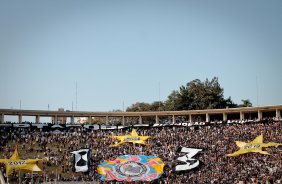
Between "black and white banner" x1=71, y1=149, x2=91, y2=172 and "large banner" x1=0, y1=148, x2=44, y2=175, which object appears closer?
"large banner" x1=0, y1=148, x2=44, y2=175

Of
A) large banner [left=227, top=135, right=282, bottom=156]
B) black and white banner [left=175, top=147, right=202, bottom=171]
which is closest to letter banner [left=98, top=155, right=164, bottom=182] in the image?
black and white banner [left=175, top=147, right=202, bottom=171]

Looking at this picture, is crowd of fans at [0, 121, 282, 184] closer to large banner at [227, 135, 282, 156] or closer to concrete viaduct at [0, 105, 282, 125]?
large banner at [227, 135, 282, 156]

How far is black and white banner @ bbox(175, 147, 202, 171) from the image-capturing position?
160 feet

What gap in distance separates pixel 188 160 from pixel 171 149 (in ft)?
16.1

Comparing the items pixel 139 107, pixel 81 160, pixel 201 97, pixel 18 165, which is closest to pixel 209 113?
pixel 201 97

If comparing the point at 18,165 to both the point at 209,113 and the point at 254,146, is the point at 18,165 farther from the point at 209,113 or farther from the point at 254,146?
the point at 209,113

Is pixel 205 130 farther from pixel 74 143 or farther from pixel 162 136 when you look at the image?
pixel 74 143

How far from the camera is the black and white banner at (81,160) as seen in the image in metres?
48.5

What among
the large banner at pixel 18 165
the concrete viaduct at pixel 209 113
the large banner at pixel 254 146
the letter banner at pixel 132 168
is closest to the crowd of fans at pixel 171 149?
the large banner at pixel 254 146

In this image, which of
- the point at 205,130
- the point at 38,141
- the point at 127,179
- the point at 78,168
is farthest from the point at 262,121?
the point at 38,141

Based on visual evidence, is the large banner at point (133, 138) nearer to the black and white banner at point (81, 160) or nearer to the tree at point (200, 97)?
the black and white banner at point (81, 160)

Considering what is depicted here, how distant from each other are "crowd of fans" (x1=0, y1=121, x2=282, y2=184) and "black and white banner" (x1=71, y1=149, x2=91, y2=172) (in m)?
0.65

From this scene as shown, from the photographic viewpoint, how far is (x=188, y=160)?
50.3 meters

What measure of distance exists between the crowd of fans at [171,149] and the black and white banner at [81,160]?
2.15ft
